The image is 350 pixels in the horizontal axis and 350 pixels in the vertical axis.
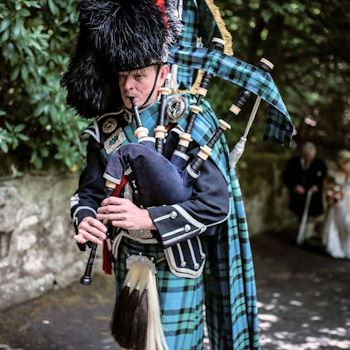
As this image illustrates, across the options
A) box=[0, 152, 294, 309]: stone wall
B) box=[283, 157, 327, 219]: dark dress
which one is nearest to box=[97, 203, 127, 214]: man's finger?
box=[0, 152, 294, 309]: stone wall

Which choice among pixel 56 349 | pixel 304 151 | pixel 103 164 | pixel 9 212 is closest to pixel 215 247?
pixel 103 164

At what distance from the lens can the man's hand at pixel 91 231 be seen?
7.20ft

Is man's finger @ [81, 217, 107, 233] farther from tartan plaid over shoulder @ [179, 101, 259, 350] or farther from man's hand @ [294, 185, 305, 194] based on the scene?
man's hand @ [294, 185, 305, 194]

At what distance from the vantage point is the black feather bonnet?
7.20 ft

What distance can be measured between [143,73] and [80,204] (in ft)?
1.82

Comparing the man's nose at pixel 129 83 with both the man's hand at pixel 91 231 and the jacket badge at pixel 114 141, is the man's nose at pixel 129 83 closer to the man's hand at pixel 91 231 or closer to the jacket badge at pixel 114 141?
the jacket badge at pixel 114 141

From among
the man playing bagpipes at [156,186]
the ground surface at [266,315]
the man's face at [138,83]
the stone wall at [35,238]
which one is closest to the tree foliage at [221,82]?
the stone wall at [35,238]

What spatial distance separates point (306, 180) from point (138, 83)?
544cm

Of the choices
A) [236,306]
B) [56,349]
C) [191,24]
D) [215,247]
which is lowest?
[56,349]

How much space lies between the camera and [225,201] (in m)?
2.25

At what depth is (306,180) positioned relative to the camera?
7441mm

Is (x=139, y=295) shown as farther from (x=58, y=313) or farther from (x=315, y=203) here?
(x=315, y=203)

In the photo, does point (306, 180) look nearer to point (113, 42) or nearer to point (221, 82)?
point (221, 82)

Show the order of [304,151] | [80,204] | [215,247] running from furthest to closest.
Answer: [304,151] < [215,247] < [80,204]
